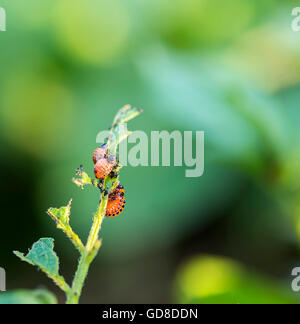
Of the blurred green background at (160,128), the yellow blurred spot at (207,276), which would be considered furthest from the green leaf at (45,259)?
the blurred green background at (160,128)

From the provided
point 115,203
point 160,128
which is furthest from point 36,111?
point 115,203

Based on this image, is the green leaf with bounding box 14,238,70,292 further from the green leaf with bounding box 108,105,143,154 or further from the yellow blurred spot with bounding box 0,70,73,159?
the yellow blurred spot with bounding box 0,70,73,159

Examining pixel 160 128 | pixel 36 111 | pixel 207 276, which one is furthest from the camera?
pixel 36 111

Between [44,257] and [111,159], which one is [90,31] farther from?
[44,257]

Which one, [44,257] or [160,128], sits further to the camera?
[160,128]

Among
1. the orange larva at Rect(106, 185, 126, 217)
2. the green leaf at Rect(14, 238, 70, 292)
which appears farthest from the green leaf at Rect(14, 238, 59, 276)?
the orange larva at Rect(106, 185, 126, 217)

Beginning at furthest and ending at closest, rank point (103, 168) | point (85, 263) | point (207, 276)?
point (207, 276)
point (103, 168)
point (85, 263)
